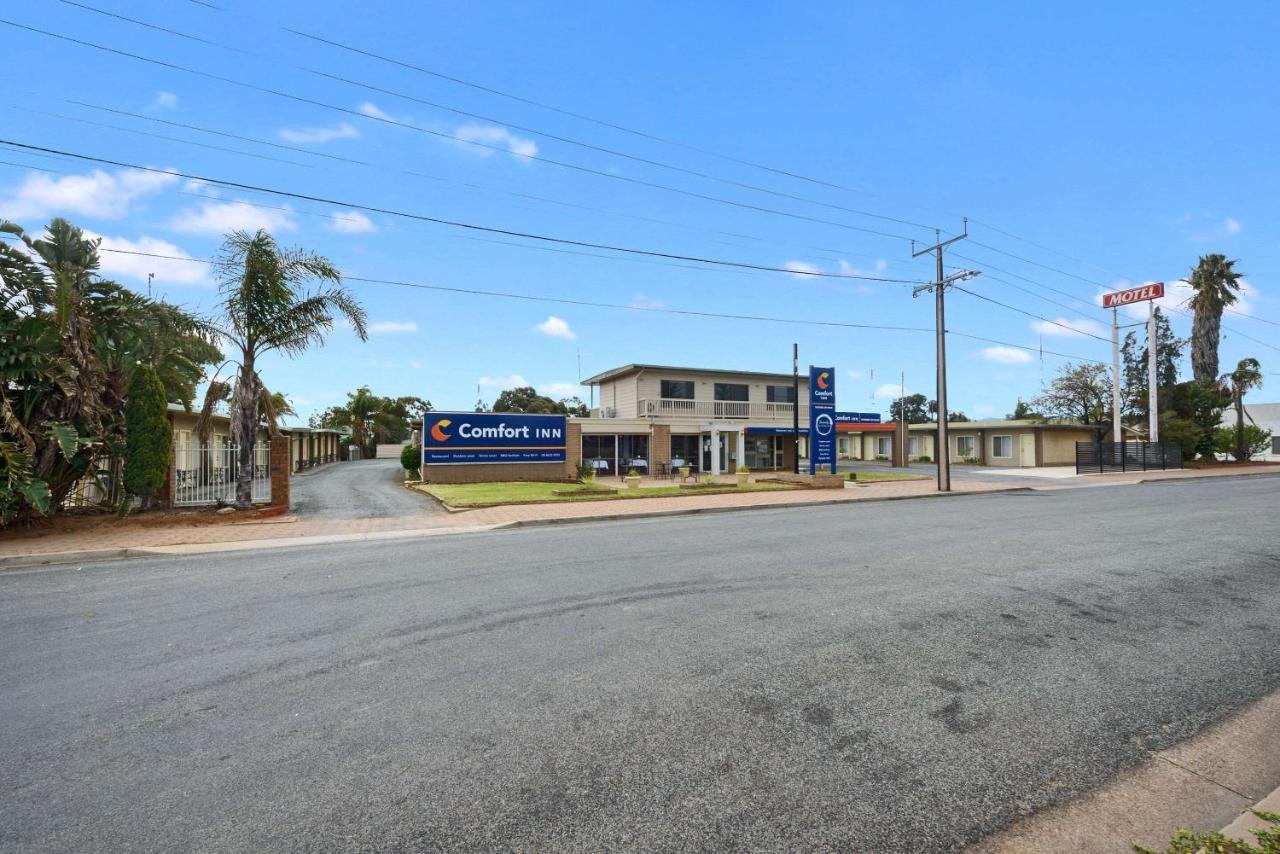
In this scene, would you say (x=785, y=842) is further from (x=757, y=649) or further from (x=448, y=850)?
(x=757, y=649)

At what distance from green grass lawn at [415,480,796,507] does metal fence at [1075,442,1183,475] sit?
22.8 meters

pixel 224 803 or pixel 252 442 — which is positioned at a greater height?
pixel 252 442

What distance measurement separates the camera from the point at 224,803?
2818 mm

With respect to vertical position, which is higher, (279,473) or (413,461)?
(279,473)

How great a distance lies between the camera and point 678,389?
31.9 metres

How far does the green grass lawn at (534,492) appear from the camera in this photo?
690 inches

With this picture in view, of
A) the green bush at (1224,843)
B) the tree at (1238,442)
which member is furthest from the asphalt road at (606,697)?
the tree at (1238,442)

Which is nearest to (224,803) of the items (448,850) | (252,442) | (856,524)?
(448,850)

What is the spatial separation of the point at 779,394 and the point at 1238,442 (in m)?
34.0

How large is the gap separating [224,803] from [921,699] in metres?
3.81

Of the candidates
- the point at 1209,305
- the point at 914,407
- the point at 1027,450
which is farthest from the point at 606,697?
the point at 914,407

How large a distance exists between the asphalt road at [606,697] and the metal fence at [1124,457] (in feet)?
103

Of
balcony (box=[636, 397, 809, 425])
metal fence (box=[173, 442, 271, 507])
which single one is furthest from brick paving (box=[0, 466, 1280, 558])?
balcony (box=[636, 397, 809, 425])

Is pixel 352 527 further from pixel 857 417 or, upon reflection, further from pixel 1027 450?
pixel 1027 450
